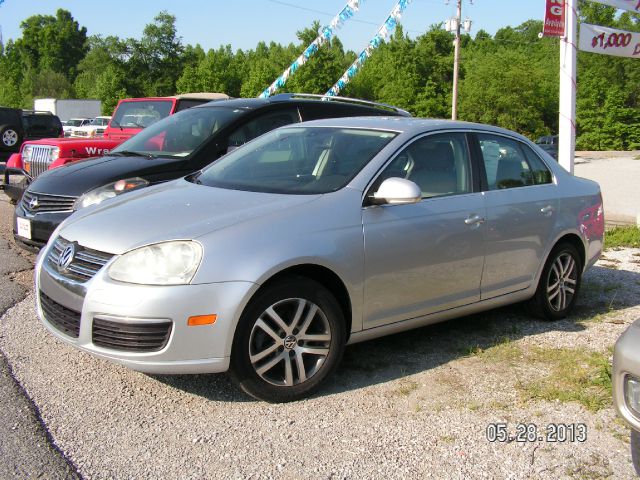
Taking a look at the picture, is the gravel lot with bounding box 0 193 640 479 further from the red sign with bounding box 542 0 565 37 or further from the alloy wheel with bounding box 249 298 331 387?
the red sign with bounding box 542 0 565 37

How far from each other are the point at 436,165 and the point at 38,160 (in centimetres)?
570

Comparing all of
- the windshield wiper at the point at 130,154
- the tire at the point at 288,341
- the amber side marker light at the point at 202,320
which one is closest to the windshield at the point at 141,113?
the windshield wiper at the point at 130,154

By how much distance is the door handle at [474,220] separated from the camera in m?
4.42

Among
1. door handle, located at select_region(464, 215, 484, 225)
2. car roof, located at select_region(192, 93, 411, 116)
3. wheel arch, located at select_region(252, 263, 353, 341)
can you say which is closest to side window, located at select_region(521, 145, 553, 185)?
door handle, located at select_region(464, 215, 484, 225)

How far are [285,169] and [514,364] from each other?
2.01 metres

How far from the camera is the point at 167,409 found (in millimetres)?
3580

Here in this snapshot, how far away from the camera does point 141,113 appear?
10742 millimetres

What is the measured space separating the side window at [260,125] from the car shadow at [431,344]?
9.74 feet

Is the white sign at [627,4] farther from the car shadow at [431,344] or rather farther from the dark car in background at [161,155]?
the car shadow at [431,344]

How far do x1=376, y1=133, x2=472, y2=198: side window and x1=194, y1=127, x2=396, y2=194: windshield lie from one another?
0.18 m

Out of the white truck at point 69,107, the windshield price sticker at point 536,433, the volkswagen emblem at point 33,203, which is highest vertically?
the white truck at point 69,107

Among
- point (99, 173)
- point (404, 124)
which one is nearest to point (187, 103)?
point (99, 173)

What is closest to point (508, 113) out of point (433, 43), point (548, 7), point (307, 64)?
point (433, 43)

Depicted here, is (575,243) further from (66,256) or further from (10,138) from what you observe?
(10,138)
